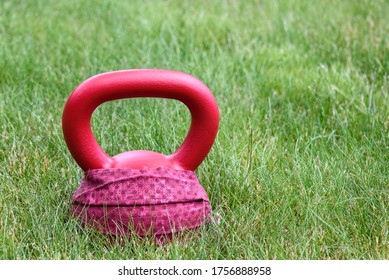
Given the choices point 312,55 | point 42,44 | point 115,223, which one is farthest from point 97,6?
Result: point 115,223

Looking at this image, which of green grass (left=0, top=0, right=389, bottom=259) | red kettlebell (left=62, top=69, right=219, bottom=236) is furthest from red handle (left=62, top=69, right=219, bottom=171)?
green grass (left=0, top=0, right=389, bottom=259)

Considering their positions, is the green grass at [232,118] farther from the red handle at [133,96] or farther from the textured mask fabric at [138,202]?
the red handle at [133,96]

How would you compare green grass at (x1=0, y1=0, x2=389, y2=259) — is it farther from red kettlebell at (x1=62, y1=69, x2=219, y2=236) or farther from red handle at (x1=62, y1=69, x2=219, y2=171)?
red handle at (x1=62, y1=69, x2=219, y2=171)

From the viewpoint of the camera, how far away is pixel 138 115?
9.50 ft

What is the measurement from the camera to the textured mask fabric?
2.09 metres

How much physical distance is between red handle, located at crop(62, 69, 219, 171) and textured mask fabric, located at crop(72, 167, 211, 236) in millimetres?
55

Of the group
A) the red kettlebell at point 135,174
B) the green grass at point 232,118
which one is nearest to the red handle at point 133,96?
the red kettlebell at point 135,174

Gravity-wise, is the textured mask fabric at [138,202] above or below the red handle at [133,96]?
below

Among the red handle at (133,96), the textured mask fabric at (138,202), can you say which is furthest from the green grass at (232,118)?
the red handle at (133,96)

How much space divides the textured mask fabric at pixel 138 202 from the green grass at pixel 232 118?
47mm

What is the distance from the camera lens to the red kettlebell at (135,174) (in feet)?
6.86

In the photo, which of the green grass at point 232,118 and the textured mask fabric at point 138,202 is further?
the green grass at point 232,118

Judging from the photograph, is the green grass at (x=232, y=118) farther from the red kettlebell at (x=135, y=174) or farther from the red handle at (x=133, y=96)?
the red handle at (x=133, y=96)

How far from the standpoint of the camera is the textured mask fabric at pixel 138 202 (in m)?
2.09
